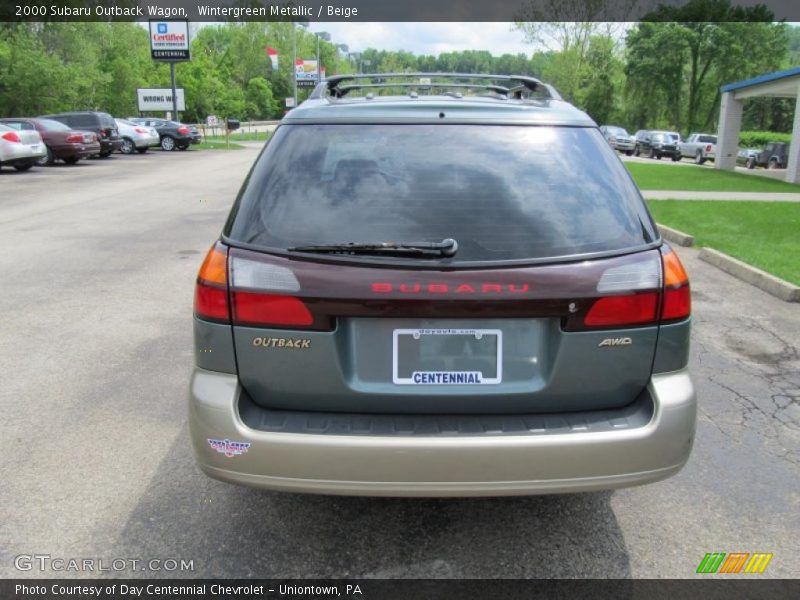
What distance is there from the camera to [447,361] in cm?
253

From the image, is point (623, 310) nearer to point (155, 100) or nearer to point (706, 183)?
point (706, 183)

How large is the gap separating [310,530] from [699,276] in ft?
20.9

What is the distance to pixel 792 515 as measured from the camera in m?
3.20

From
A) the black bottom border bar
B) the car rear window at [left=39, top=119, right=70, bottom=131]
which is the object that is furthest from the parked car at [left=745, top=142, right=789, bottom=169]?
the black bottom border bar

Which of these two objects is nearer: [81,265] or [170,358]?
[170,358]

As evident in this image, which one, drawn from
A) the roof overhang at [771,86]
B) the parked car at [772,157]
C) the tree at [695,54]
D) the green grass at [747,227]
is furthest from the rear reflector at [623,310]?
the tree at [695,54]

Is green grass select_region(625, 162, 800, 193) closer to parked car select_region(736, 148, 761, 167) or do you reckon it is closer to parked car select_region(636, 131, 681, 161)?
parked car select_region(736, 148, 761, 167)

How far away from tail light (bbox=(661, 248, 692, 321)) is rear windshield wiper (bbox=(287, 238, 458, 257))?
2.63 ft

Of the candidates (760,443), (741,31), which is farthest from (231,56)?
(760,443)

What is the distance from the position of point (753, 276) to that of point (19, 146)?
2008cm

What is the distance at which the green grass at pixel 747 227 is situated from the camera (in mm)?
8469

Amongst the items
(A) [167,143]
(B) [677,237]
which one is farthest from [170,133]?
(B) [677,237]

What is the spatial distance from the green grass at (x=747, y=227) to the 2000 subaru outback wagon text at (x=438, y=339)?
567 cm

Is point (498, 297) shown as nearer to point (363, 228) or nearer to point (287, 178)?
point (363, 228)
